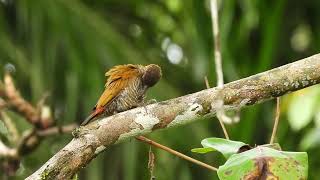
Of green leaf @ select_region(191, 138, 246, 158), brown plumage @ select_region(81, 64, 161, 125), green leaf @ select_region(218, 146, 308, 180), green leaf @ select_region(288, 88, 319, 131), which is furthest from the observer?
green leaf @ select_region(288, 88, 319, 131)

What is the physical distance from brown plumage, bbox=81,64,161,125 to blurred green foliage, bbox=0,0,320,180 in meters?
0.88

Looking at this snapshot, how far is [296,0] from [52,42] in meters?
1.00

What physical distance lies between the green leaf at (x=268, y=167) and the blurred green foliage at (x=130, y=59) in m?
1.32

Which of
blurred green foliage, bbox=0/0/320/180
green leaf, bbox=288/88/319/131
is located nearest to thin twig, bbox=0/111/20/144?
blurred green foliage, bbox=0/0/320/180

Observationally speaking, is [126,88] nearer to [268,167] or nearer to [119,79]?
[119,79]

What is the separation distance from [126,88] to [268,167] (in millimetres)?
537

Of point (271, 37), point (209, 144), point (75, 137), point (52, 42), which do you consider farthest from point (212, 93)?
point (52, 42)

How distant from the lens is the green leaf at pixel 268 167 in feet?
3.03

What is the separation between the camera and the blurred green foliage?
93.3 inches

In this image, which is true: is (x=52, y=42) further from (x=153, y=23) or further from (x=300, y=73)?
Answer: (x=300, y=73)

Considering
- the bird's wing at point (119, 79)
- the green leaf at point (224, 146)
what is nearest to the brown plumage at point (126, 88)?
the bird's wing at point (119, 79)

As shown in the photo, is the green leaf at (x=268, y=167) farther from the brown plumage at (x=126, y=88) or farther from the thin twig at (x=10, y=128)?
the thin twig at (x=10, y=128)

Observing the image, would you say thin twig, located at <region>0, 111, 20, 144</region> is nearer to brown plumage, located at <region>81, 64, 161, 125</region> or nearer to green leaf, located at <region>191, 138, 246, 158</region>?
brown plumage, located at <region>81, 64, 161, 125</region>

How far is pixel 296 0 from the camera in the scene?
114 inches
